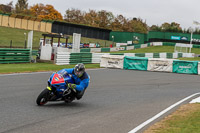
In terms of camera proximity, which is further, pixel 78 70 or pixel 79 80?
pixel 79 80

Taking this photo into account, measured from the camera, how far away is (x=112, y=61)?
87.7 feet

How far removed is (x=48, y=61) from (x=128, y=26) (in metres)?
97.8

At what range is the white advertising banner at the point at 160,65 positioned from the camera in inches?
985

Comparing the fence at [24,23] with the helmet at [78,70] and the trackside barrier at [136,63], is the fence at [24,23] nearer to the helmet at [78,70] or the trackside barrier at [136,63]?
the trackside barrier at [136,63]

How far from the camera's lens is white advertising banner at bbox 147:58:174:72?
82.1 feet

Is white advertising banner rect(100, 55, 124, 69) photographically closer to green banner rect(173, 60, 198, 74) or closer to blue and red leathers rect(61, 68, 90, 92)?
green banner rect(173, 60, 198, 74)

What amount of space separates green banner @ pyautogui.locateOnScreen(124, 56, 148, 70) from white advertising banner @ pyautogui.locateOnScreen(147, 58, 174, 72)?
42cm

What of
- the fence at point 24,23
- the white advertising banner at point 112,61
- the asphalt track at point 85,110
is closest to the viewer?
the asphalt track at point 85,110

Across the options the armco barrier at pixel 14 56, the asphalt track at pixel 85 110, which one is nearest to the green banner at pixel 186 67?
the asphalt track at pixel 85 110

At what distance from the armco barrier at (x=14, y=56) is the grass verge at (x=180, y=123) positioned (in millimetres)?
16310

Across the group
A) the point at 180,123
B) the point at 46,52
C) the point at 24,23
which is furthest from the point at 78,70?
the point at 24,23

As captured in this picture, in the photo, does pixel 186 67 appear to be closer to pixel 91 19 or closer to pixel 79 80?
pixel 79 80

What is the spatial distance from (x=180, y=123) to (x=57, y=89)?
→ 3.45 m

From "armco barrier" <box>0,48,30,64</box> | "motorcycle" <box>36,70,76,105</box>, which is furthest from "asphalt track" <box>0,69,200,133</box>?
"armco barrier" <box>0,48,30,64</box>
